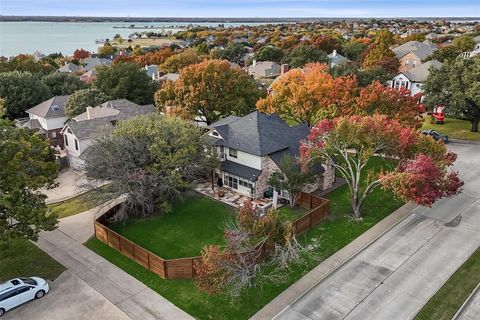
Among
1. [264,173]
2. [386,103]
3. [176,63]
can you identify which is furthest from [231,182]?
[176,63]

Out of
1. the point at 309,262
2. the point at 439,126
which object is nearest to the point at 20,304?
the point at 309,262

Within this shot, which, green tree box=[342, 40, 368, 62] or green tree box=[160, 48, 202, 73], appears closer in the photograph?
green tree box=[160, 48, 202, 73]

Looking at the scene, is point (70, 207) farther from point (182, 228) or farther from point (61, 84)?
point (61, 84)

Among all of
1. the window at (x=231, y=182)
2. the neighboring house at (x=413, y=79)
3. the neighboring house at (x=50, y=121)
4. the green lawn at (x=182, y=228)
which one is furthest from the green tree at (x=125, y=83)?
the neighboring house at (x=413, y=79)

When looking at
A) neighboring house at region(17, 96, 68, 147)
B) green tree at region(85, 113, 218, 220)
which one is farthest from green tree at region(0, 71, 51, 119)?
green tree at region(85, 113, 218, 220)

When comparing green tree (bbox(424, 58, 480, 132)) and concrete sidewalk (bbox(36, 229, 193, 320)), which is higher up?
green tree (bbox(424, 58, 480, 132))

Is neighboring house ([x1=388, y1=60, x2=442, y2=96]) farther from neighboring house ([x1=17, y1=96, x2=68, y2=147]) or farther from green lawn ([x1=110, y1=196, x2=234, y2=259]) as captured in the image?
neighboring house ([x1=17, y1=96, x2=68, y2=147])

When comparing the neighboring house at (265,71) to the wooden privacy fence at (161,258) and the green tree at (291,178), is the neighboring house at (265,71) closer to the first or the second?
the green tree at (291,178)
